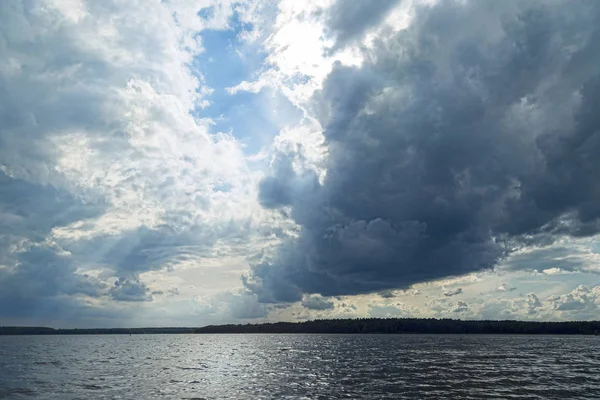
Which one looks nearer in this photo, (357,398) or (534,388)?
(357,398)

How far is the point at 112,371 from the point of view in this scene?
271 feet

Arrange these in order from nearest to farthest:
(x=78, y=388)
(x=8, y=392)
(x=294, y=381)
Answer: (x=8, y=392), (x=78, y=388), (x=294, y=381)

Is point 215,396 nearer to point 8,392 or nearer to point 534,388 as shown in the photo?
point 8,392

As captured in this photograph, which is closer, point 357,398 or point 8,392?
point 357,398

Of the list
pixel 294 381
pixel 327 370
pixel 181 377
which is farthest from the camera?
pixel 327 370

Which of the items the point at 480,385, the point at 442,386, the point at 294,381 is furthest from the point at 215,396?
the point at 480,385

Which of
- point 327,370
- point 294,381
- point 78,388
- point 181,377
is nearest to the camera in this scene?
point 78,388

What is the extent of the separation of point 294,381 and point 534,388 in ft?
103

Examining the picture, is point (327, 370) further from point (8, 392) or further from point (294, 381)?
Result: point (8, 392)

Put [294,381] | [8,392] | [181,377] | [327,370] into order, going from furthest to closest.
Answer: [327,370] → [181,377] → [294,381] → [8,392]

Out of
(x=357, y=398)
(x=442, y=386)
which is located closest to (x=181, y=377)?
(x=357, y=398)

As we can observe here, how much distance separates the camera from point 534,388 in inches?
2308

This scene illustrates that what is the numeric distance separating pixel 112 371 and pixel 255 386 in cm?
3529

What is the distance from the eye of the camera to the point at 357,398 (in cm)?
5034
